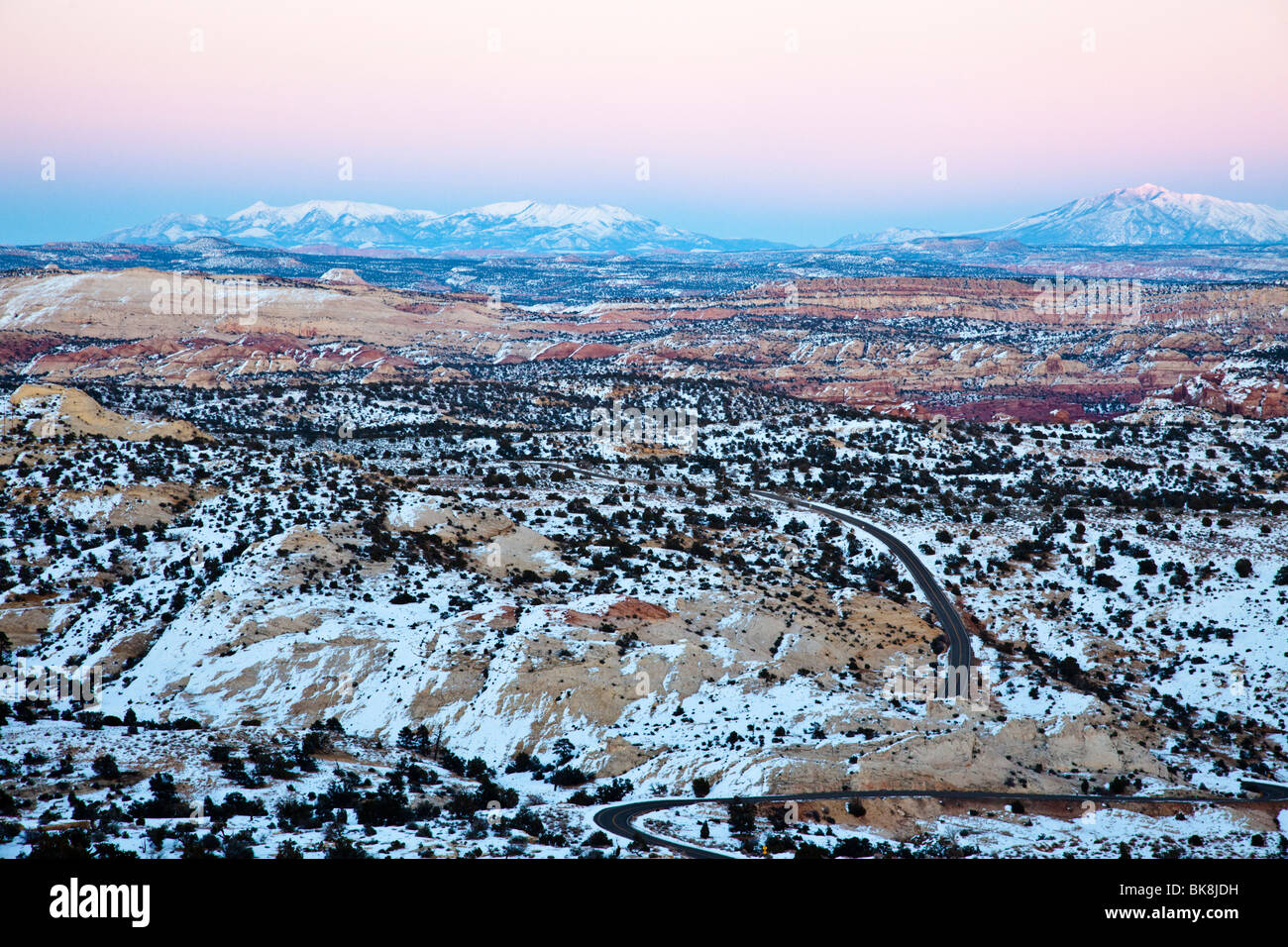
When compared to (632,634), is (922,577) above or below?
below

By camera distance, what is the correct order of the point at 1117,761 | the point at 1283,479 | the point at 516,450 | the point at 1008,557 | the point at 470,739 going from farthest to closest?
the point at 516,450
the point at 1283,479
the point at 1008,557
the point at 470,739
the point at 1117,761

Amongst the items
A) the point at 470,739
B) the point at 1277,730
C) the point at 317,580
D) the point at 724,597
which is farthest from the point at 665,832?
the point at 1277,730
